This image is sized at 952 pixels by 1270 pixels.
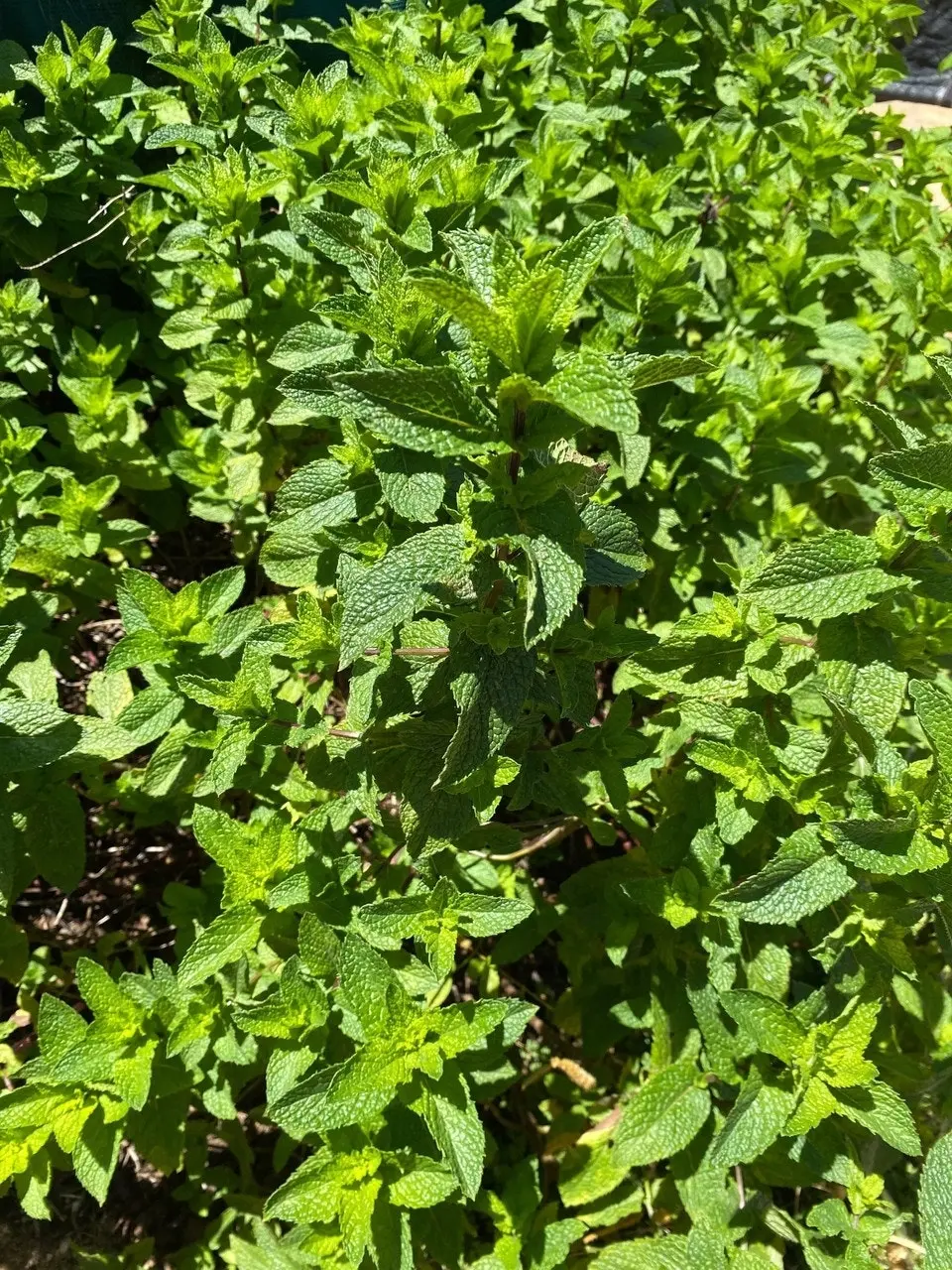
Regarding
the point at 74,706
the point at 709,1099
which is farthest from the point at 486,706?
the point at 74,706

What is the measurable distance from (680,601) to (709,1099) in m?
1.41

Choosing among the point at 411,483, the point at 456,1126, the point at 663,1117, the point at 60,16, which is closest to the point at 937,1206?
the point at 663,1117

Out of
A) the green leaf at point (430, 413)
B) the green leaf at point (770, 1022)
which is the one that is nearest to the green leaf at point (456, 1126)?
the green leaf at point (770, 1022)

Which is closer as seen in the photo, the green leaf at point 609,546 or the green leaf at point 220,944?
the green leaf at point 609,546

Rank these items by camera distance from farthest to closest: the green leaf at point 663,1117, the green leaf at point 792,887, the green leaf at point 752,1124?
the green leaf at point 663,1117 < the green leaf at point 752,1124 < the green leaf at point 792,887

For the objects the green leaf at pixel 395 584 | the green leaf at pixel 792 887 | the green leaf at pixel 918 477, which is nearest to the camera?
the green leaf at pixel 395 584

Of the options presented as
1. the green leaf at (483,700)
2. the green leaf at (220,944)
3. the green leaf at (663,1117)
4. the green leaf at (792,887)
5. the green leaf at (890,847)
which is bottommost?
the green leaf at (663,1117)

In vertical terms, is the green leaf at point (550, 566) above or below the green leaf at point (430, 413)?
below

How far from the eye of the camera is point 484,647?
1.54 m

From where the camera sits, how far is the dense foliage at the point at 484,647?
64.0 inches

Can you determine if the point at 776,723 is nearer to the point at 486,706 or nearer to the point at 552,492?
the point at 486,706

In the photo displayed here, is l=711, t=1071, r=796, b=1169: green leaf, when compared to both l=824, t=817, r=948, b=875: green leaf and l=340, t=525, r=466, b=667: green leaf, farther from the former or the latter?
l=340, t=525, r=466, b=667: green leaf

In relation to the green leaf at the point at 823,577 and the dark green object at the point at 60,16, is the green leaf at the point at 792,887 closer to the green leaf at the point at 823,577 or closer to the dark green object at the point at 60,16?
the green leaf at the point at 823,577

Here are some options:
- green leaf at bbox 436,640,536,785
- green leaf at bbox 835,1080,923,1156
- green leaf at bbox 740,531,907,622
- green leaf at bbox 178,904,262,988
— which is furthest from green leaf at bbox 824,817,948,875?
green leaf at bbox 178,904,262,988
